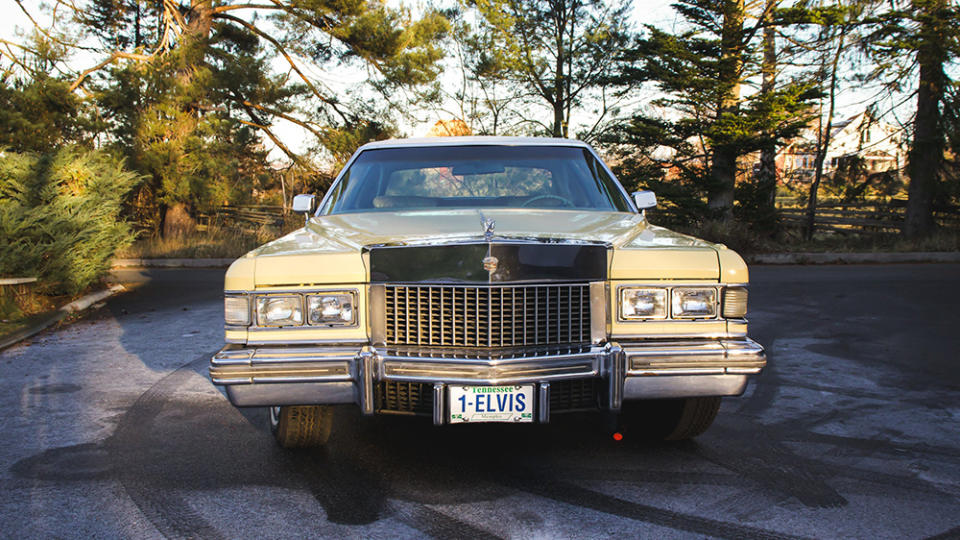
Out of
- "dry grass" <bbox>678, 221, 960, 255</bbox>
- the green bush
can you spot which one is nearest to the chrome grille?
the green bush

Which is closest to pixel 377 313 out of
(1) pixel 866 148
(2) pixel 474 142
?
(2) pixel 474 142

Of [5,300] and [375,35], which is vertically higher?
[375,35]

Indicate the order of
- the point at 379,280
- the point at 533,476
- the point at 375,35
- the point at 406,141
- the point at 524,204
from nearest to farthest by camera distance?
the point at 379,280
the point at 533,476
the point at 524,204
the point at 406,141
the point at 375,35

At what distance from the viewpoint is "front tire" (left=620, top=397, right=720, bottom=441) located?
3.91m

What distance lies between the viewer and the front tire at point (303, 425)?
12.5ft

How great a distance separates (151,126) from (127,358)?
12548 millimetres

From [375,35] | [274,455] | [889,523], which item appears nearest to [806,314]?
[889,523]

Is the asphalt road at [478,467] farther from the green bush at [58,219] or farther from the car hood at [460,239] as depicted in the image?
the green bush at [58,219]

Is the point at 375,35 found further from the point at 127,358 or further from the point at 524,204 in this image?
the point at 524,204

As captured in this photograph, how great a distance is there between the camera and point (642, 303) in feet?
11.5

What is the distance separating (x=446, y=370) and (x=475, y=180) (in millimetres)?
1875

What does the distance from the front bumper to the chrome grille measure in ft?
0.19

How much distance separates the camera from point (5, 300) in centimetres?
840

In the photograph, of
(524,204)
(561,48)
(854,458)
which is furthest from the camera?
(561,48)
